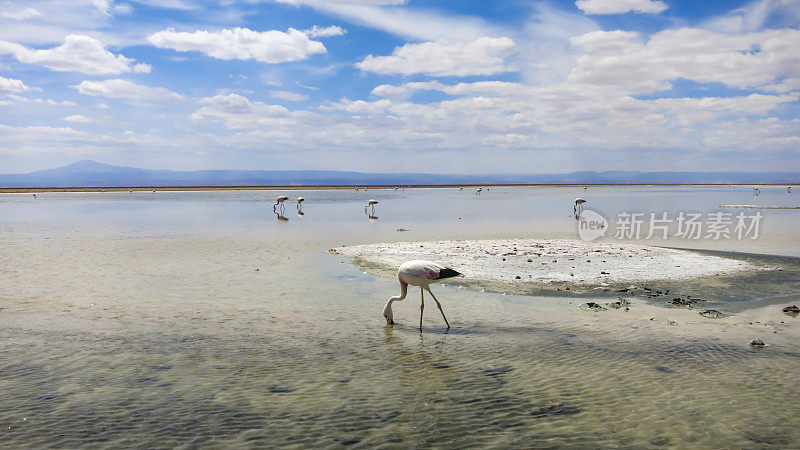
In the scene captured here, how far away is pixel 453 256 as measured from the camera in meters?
20.4

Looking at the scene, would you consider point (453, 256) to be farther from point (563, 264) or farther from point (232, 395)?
point (232, 395)

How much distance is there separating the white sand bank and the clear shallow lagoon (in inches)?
113

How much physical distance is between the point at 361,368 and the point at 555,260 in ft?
41.6

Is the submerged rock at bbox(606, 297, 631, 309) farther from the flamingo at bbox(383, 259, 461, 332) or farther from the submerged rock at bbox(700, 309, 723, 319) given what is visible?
the flamingo at bbox(383, 259, 461, 332)

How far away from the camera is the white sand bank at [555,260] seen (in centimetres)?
1705

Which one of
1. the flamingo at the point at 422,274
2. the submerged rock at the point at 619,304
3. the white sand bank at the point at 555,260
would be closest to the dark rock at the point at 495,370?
the flamingo at the point at 422,274

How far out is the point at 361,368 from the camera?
899 cm

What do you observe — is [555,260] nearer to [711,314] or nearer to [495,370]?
[711,314]

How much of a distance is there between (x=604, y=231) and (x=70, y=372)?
2897 centimetres

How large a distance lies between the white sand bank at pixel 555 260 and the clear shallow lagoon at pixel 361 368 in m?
2.88

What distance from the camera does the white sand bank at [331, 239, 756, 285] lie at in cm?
1705

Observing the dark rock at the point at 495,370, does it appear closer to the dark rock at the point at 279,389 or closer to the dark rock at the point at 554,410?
the dark rock at the point at 554,410

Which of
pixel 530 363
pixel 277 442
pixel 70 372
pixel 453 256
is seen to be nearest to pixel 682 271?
pixel 453 256

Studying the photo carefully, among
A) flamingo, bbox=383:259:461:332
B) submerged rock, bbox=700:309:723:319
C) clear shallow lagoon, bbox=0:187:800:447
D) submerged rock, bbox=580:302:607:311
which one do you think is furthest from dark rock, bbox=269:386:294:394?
submerged rock, bbox=700:309:723:319
